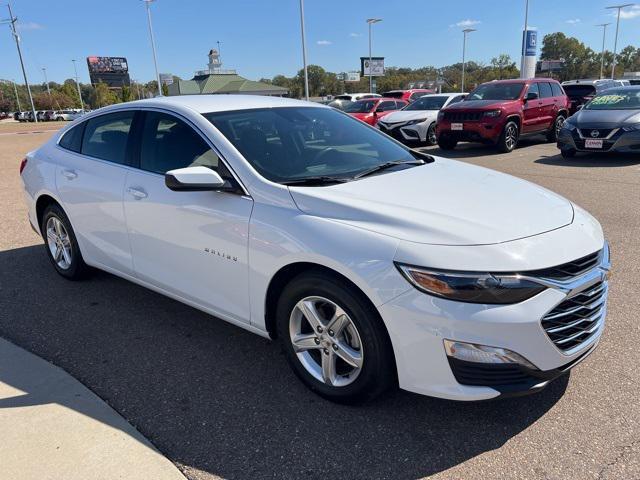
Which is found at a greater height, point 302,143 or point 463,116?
point 302,143

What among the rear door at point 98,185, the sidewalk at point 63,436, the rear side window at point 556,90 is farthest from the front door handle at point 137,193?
the rear side window at point 556,90

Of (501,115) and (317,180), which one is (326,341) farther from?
(501,115)

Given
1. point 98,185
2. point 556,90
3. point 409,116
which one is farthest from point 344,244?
point 556,90

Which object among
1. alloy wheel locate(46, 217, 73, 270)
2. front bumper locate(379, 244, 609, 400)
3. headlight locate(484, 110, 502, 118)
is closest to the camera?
front bumper locate(379, 244, 609, 400)

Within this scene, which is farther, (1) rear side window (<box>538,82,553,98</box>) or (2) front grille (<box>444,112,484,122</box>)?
(1) rear side window (<box>538,82,553,98</box>)

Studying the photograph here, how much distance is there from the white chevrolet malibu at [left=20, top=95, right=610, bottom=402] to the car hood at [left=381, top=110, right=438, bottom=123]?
1104 cm

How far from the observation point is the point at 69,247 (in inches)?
183

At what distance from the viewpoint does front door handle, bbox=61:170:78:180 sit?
4.27 m

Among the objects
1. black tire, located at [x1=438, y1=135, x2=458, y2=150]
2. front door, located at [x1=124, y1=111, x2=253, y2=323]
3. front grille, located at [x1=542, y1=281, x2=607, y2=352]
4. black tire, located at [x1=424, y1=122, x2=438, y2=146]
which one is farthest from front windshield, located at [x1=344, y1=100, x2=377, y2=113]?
front grille, located at [x1=542, y1=281, x2=607, y2=352]

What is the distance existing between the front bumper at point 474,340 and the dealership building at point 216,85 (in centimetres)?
4722

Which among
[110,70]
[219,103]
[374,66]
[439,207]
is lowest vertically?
[439,207]

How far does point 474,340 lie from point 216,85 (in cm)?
5364

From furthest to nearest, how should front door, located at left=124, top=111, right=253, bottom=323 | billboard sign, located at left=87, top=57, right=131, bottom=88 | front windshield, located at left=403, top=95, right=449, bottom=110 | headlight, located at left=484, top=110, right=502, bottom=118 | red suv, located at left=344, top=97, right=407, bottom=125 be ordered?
billboard sign, located at left=87, top=57, right=131, bottom=88
red suv, located at left=344, top=97, right=407, bottom=125
front windshield, located at left=403, top=95, right=449, bottom=110
headlight, located at left=484, top=110, right=502, bottom=118
front door, located at left=124, top=111, right=253, bottom=323

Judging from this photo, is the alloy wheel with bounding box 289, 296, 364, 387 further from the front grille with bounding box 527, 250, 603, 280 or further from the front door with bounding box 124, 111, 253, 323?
the front grille with bounding box 527, 250, 603, 280
